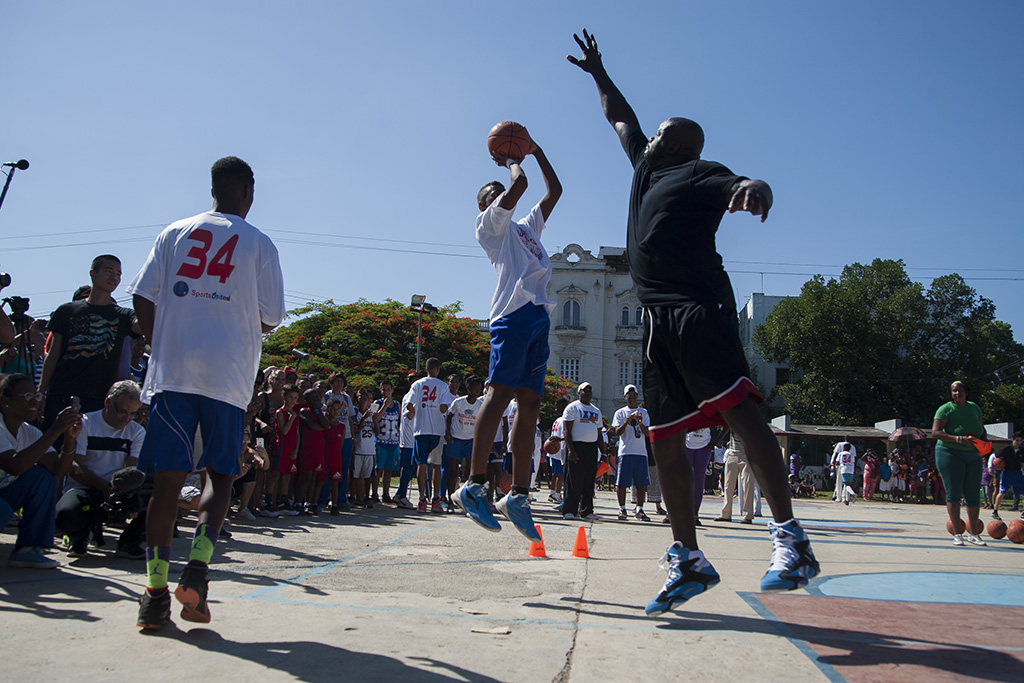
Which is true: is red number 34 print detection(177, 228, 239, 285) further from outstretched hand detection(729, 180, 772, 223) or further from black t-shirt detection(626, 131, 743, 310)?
outstretched hand detection(729, 180, 772, 223)

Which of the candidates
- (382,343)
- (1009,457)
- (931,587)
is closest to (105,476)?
(931,587)

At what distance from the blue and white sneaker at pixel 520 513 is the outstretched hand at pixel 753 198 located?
2402 mm

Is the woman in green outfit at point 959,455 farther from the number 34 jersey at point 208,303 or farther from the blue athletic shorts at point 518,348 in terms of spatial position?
the number 34 jersey at point 208,303

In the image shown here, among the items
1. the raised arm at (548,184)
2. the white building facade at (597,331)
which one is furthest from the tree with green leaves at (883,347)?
the raised arm at (548,184)

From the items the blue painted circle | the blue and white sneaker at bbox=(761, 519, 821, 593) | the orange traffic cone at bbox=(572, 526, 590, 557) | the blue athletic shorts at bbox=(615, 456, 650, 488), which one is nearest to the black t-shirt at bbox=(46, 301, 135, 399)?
the orange traffic cone at bbox=(572, 526, 590, 557)

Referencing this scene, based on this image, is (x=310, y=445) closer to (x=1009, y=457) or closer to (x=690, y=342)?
(x=690, y=342)

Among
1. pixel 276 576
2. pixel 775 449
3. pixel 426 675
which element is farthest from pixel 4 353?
pixel 775 449

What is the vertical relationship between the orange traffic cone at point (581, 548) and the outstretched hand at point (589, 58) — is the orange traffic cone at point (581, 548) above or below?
below

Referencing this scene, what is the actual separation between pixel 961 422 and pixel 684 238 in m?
6.87

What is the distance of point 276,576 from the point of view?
4.29 m

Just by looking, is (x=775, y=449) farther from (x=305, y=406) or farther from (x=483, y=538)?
(x=305, y=406)

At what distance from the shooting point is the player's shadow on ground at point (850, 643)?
108 inches

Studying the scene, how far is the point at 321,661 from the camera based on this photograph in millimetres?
2594

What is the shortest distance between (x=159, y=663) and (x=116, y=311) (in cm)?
385
